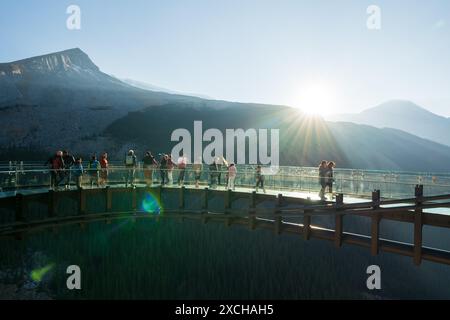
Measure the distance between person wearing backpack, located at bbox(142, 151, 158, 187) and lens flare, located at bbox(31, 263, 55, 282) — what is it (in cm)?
3883

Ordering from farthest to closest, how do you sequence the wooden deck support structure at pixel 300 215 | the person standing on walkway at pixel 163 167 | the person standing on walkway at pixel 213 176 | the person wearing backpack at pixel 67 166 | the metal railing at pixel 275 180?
the person standing on walkway at pixel 163 167 → the person standing on walkway at pixel 213 176 → the person wearing backpack at pixel 67 166 → the metal railing at pixel 275 180 → the wooden deck support structure at pixel 300 215

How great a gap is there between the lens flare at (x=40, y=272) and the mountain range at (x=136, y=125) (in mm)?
34588

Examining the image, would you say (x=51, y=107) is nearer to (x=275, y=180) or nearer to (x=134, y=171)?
(x=134, y=171)

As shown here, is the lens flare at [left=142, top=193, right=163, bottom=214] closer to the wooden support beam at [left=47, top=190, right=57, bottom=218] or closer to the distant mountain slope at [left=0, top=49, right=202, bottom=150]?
the wooden support beam at [left=47, top=190, right=57, bottom=218]

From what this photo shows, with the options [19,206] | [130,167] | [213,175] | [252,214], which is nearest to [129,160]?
[130,167]

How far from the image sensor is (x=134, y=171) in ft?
86.7

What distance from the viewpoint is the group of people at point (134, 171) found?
21.9 m

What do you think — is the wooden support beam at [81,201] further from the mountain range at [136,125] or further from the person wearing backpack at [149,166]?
the mountain range at [136,125]

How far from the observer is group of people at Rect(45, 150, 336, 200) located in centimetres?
2189

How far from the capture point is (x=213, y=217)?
23812mm

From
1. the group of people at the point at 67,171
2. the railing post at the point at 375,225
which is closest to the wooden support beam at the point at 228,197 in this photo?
the group of people at the point at 67,171

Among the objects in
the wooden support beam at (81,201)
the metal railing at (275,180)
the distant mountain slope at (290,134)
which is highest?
the distant mountain slope at (290,134)

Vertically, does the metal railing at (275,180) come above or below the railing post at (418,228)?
above

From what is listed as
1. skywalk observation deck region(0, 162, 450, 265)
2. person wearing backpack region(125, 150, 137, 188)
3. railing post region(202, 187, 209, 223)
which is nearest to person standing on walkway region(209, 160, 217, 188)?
skywalk observation deck region(0, 162, 450, 265)
